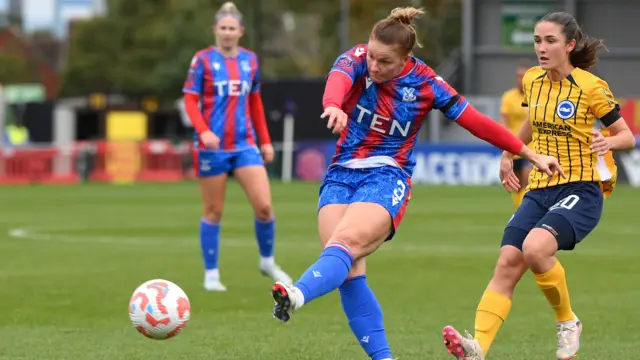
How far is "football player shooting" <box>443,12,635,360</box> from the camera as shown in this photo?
7234 millimetres

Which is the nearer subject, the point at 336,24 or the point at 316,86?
the point at 316,86

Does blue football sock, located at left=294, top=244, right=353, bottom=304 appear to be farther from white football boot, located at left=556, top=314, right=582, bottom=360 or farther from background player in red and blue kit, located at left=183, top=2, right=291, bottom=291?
background player in red and blue kit, located at left=183, top=2, right=291, bottom=291

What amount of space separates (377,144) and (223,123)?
4.42 m

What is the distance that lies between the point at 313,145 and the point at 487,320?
26.8 metres

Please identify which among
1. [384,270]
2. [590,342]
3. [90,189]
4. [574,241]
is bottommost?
[90,189]

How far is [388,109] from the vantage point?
23.1 feet

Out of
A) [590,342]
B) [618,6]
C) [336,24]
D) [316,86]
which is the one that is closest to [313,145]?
[316,86]

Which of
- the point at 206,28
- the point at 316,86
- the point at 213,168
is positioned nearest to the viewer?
Answer: the point at 213,168

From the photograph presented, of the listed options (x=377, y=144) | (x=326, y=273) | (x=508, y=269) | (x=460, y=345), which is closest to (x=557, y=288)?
(x=508, y=269)

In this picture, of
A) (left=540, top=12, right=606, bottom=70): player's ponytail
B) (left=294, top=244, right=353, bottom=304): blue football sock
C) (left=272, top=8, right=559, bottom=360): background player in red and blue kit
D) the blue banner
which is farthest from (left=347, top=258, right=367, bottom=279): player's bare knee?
the blue banner

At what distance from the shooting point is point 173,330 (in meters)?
7.16

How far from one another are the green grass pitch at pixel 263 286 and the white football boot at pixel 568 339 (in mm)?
437

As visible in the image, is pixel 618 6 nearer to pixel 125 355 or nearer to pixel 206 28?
pixel 206 28

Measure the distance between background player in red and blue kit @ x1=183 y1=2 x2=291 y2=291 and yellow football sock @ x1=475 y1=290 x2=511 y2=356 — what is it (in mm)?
4140
